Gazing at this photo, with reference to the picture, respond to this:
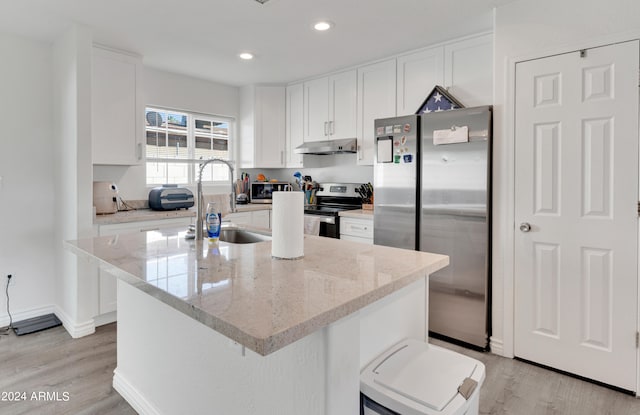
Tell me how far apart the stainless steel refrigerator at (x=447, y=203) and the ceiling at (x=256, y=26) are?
690 millimetres

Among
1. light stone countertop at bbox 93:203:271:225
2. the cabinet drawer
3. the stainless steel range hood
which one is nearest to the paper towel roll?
the cabinet drawer

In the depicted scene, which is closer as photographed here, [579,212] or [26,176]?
[579,212]

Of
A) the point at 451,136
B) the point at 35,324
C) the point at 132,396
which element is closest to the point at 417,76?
the point at 451,136

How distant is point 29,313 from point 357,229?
9.73 ft

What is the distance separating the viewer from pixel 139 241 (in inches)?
73.6

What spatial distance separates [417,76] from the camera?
3.25m

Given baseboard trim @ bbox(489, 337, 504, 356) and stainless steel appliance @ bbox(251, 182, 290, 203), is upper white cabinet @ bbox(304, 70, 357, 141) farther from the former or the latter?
baseboard trim @ bbox(489, 337, 504, 356)

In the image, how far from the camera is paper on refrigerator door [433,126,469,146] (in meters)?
2.57

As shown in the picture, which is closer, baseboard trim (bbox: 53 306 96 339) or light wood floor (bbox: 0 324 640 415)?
light wood floor (bbox: 0 324 640 415)

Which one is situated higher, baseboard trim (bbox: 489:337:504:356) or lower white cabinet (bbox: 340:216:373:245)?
lower white cabinet (bbox: 340:216:373:245)

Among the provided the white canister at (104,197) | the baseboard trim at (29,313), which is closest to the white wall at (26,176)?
the baseboard trim at (29,313)

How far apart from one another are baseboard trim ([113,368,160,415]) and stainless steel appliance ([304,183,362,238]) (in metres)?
2.10

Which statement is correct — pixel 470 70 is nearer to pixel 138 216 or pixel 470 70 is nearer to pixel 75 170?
pixel 138 216

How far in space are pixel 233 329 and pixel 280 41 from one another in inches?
110
